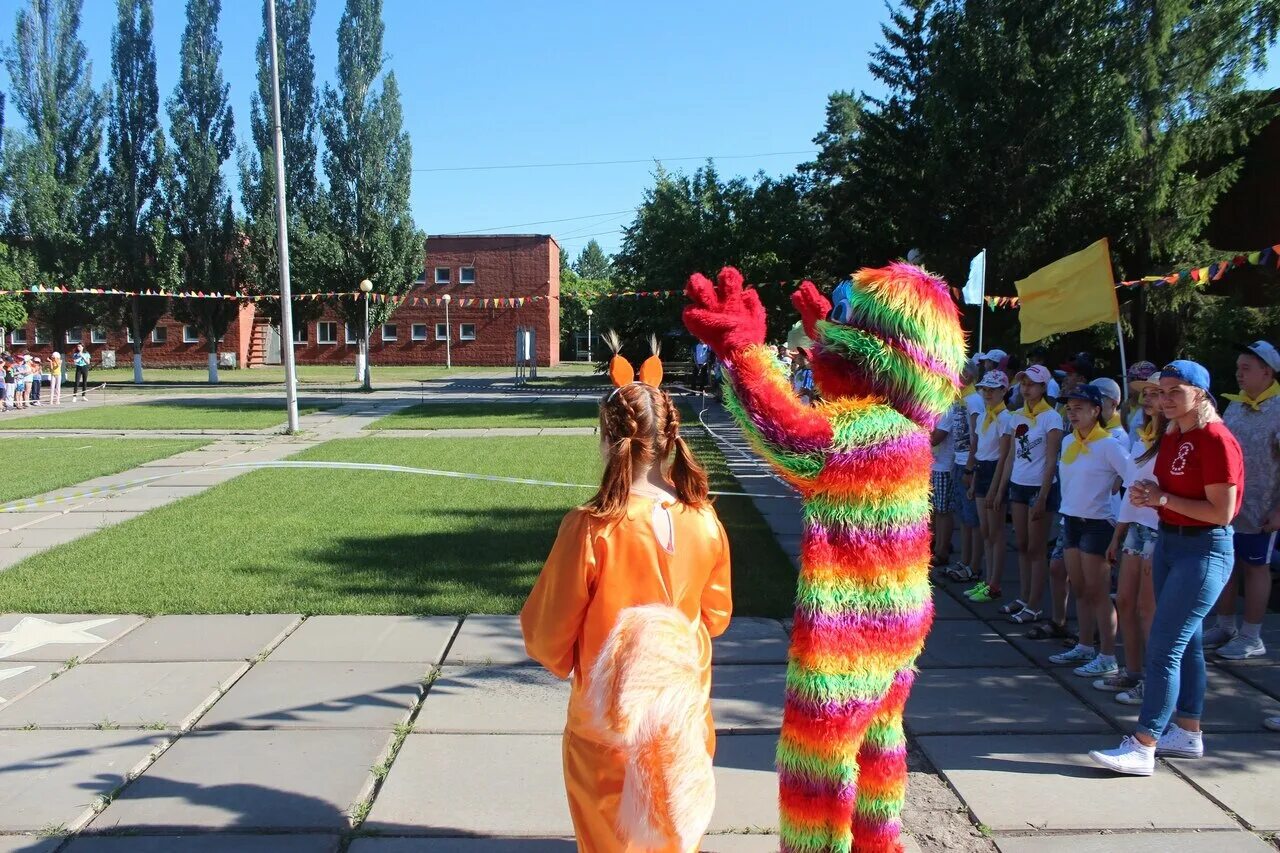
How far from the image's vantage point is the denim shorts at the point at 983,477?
6.81 meters

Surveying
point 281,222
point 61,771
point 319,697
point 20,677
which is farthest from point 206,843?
point 281,222

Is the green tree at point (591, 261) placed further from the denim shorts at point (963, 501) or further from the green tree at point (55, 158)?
the denim shorts at point (963, 501)

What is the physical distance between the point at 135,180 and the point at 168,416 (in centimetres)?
2049

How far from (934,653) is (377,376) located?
42.0 m

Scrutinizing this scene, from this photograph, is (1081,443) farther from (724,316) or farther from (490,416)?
(490,416)

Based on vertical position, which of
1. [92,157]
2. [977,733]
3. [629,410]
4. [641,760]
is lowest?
[977,733]

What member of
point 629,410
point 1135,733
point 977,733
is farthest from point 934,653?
point 629,410

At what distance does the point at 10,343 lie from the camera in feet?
174

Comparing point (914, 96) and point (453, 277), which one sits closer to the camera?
point (914, 96)

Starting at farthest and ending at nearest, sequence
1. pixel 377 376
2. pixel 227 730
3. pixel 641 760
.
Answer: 1. pixel 377 376
2. pixel 227 730
3. pixel 641 760

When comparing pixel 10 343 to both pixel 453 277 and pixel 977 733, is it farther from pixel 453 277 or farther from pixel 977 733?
pixel 977 733

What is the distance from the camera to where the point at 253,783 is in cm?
389

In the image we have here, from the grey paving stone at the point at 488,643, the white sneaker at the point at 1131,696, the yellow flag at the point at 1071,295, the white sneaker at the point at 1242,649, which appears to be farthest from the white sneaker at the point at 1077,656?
the grey paving stone at the point at 488,643

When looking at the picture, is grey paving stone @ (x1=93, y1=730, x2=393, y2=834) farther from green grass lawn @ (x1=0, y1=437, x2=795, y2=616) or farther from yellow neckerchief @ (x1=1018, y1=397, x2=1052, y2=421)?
yellow neckerchief @ (x1=1018, y1=397, x2=1052, y2=421)
